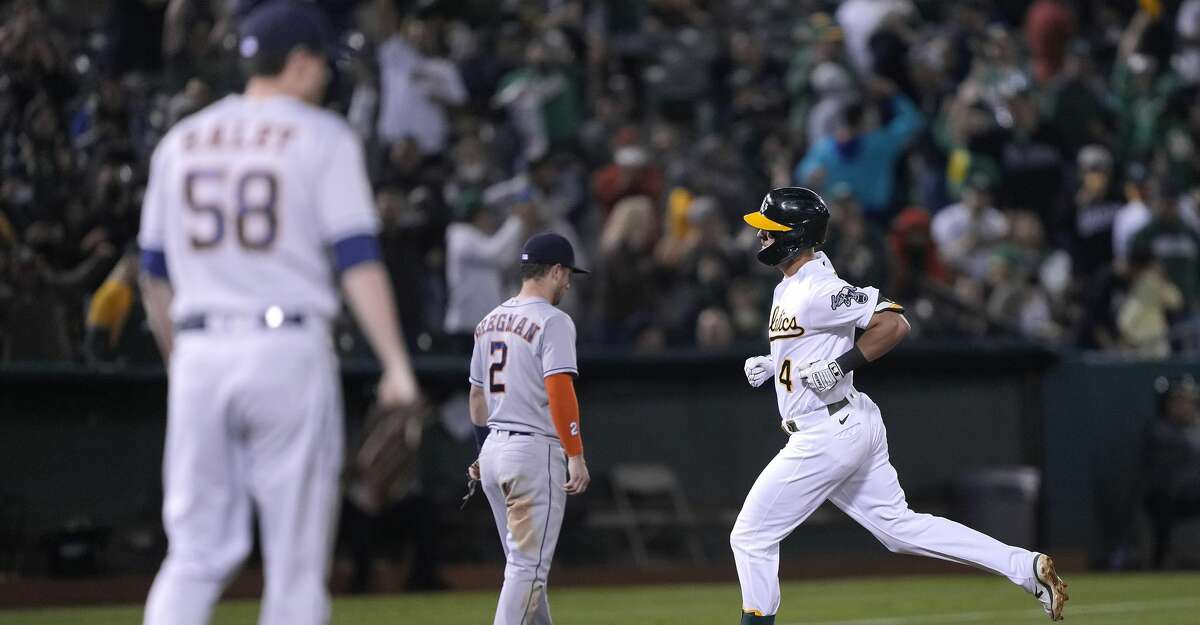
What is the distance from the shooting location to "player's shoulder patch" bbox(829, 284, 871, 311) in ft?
25.9

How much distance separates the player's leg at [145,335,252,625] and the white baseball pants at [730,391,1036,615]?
11.1 feet

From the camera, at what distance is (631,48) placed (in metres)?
19.6

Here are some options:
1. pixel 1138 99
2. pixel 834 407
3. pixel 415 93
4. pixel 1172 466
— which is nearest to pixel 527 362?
pixel 834 407

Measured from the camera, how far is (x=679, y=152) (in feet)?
58.1

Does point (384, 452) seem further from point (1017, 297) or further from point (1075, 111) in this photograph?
point (1075, 111)

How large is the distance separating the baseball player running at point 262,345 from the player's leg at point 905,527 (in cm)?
385

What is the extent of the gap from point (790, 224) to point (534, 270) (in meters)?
1.21

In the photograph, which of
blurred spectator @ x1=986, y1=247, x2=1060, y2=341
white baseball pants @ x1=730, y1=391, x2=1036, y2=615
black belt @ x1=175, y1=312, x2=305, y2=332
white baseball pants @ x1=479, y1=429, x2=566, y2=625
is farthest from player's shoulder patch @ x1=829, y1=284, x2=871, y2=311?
blurred spectator @ x1=986, y1=247, x2=1060, y2=341

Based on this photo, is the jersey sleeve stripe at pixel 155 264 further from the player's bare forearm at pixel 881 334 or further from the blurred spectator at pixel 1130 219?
the blurred spectator at pixel 1130 219

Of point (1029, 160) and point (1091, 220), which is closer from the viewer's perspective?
point (1091, 220)

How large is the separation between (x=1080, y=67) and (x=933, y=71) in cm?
172

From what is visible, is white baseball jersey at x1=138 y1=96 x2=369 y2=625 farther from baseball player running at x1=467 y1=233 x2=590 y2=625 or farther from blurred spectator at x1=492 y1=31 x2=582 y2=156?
blurred spectator at x1=492 y1=31 x2=582 y2=156

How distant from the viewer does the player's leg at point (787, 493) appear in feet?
25.6

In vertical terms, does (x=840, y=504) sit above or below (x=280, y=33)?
below
